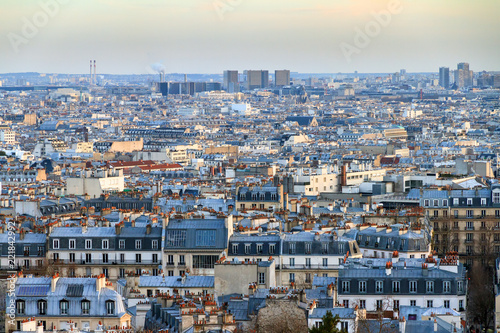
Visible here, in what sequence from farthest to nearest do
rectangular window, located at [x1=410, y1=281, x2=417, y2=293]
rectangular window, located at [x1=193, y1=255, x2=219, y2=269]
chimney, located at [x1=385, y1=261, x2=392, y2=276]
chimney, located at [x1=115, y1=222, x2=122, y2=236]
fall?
chimney, located at [x1=115, y1=222, x2=122, y2=236] → rectangular window, located at [x1=193, y1=255, x2=219, y2=269] → chimney, located at [x1=385, y1=261, x2=392, y2=276] → rectangular window, located at [x1=410, y1=281, x2=417, y2=293]

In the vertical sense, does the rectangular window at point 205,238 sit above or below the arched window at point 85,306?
above

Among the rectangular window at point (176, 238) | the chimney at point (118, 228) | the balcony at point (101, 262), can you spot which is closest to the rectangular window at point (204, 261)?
the rectangular window at point (176, 238)

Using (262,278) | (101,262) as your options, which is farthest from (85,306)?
(101,262)

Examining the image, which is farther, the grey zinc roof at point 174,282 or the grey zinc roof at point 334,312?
the grey zinc roof at point 174,282

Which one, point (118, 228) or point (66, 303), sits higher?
point (118, 228)

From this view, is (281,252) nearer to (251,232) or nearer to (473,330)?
(251,232)

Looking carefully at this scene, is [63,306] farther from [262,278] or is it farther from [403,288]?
[403,288]

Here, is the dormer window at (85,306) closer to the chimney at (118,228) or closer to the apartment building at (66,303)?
the apartment building at (66,303)

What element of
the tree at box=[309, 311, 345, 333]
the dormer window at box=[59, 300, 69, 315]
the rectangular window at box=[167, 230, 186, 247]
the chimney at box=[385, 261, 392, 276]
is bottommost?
the dormer window at box=[59, 300, 69, 315]

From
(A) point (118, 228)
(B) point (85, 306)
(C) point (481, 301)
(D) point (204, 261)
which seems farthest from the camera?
(A) point (118, 228)

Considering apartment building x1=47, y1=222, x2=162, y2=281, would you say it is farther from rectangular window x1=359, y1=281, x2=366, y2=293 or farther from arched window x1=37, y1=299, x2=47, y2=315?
arched window x1=37, y1=299, x2=47, y2=315

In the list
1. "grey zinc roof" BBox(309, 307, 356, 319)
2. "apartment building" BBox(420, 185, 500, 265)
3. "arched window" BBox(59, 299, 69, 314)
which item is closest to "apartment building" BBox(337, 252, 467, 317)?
"grey zinc roof" BBox(309, 307, 356, 319)
